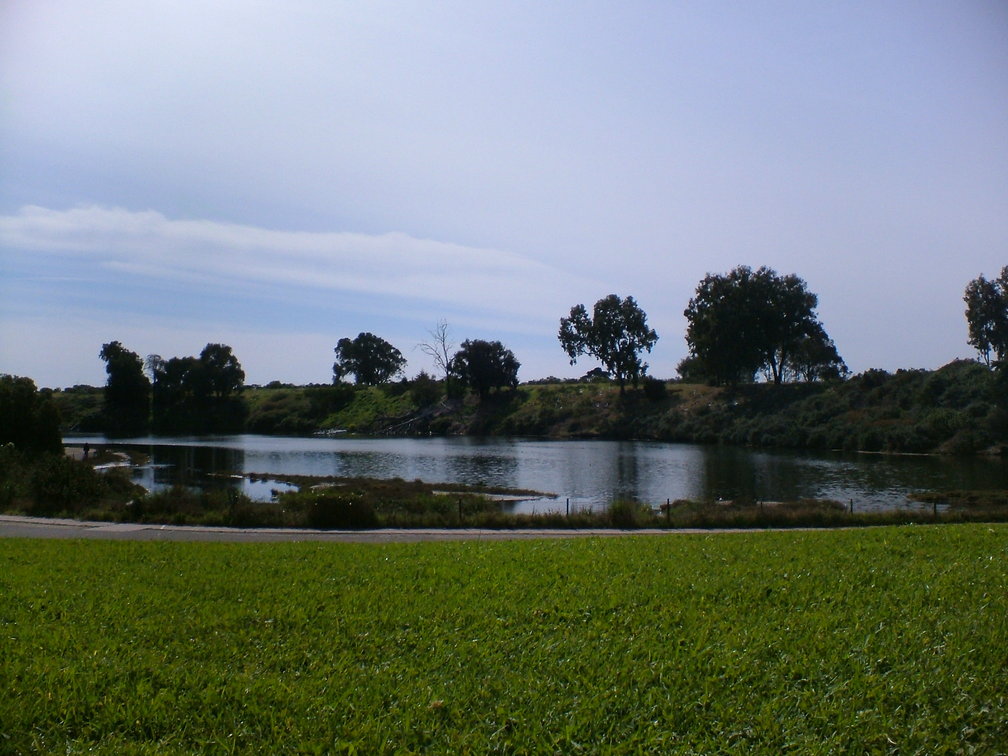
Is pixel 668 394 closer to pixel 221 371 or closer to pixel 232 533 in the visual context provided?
pixel 221 371

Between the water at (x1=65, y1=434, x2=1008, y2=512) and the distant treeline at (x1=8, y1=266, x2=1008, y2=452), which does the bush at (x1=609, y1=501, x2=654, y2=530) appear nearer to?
the water at (x1=65, y1=434, x2=1008, y2=512)

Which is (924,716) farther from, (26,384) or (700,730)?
(26,384)

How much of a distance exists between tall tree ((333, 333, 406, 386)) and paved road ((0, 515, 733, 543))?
119503 mm

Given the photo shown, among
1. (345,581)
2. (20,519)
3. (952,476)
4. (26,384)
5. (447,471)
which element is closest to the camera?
(345,581)

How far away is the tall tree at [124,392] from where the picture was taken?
10119 centimetres

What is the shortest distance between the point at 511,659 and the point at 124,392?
111 metres

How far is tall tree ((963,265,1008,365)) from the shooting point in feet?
259

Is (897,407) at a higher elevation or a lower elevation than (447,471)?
higher

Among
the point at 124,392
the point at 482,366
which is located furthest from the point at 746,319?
the point at 124,392

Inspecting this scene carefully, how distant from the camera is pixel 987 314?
3172 inches

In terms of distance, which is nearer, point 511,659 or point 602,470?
point 511,659

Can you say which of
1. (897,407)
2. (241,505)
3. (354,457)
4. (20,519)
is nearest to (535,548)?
(241,505)

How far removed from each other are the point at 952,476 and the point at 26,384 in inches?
1926

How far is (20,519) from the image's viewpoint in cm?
2261
